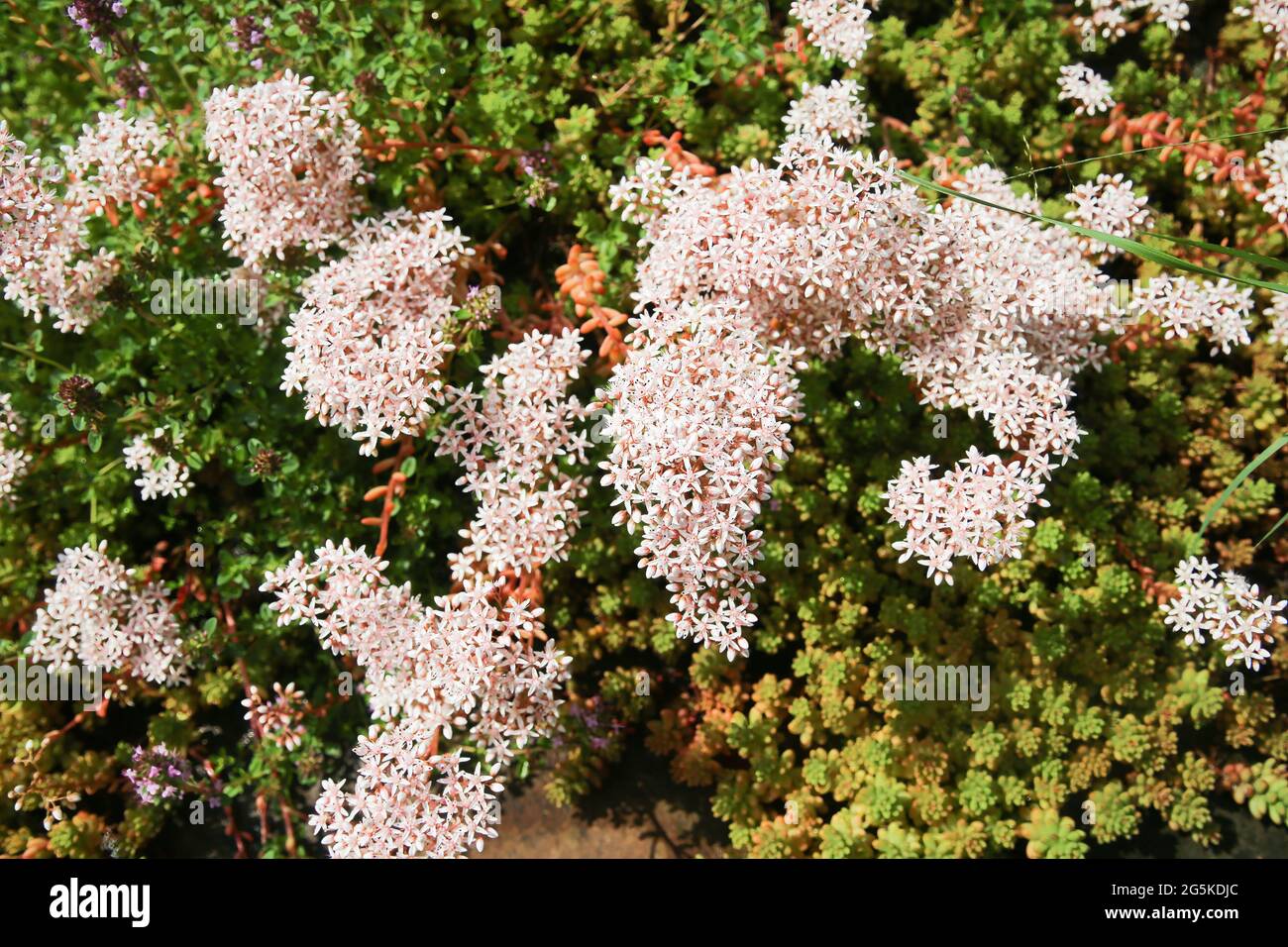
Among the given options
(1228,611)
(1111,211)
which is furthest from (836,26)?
(1228,611)

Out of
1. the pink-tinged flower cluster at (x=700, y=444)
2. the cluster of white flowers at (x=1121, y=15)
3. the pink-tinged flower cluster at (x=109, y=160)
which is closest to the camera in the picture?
the pink-tinged flower cluster at (x=700, y=444)

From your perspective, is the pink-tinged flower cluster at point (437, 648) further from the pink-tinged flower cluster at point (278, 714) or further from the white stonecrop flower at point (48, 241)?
the white stonecrop flower at point (48, 241)

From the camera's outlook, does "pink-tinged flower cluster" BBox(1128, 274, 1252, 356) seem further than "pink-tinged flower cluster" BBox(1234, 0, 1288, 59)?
No

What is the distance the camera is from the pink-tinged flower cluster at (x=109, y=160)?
405cm

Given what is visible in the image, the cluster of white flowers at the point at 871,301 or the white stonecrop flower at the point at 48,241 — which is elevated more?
the white stonecrop flower at the point at 48,241

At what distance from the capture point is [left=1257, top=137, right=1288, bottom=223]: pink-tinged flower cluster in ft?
14.4

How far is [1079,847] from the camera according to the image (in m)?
4.45

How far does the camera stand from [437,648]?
3674 mm

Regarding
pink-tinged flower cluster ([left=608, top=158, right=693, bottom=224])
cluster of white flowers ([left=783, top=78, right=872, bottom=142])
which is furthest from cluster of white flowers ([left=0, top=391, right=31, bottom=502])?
cluster of white flowers ([left=783, top=78, right=872, bottom=142])

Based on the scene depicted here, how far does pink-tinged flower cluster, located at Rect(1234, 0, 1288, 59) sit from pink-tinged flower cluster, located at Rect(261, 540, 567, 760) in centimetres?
448

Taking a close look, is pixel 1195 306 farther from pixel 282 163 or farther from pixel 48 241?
pixel 48 241

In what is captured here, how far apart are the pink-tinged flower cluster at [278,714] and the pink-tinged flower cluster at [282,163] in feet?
6.25

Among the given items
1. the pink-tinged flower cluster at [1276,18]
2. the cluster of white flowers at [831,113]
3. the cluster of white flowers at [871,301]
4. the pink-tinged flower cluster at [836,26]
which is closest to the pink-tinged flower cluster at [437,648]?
the cluster of white flowers at [871,301]

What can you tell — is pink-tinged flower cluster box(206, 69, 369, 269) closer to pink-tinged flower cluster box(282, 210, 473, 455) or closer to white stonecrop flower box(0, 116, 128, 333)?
pink-tinged flower cluster box(282, 210, 473, 455)
